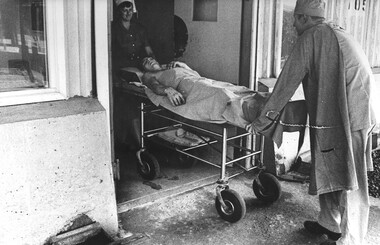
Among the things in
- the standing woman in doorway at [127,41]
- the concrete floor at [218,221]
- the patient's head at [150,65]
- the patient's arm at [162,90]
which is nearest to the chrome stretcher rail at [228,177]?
the concrete floor at [218,221]

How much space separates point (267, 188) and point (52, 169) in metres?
2.15

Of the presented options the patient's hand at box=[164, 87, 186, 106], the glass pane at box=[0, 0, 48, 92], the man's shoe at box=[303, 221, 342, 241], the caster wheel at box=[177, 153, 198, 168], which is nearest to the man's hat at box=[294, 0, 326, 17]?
the patient's hand at box=[164, 87, 186, 106]

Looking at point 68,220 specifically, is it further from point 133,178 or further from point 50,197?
point 133,178

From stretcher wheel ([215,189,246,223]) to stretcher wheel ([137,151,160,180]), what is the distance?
1.01m

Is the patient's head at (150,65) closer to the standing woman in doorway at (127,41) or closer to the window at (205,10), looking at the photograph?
the standing woman in doorway at (127,41)

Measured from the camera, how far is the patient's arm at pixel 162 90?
4164mm

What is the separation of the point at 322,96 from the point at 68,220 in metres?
2.15

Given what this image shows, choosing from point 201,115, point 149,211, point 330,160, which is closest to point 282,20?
point 201,115

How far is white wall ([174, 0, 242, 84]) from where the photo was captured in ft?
17.0

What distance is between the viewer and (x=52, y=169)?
3.34 m

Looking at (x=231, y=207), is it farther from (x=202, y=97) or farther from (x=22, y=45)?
(x=22, y=45)

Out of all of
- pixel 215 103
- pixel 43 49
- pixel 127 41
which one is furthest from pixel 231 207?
pixel 127 41

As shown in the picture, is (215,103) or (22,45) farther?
(215,103)

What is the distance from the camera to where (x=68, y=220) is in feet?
11.4
